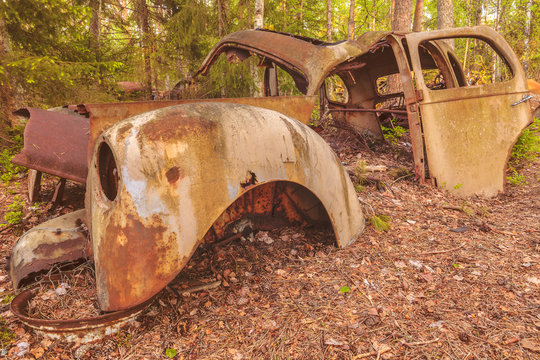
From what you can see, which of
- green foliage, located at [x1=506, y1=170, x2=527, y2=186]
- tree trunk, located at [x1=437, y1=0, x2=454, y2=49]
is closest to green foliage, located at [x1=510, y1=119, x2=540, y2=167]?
green foliage, located at [x1=506, y1=170, x2=527, y2=186]

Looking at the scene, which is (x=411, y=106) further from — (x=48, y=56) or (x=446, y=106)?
(x=48, y=56)

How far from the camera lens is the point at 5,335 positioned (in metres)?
1.72

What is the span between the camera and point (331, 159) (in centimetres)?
233

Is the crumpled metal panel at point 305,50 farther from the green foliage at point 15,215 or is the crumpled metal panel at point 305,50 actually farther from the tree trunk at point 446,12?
the tree trunk at point 446,12

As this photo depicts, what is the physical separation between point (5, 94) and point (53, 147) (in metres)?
4.44

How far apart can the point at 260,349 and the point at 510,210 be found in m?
3.53

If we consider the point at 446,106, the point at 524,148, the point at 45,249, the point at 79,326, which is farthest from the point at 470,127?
the point at 45,249

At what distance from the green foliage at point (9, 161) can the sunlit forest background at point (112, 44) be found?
2.32 feet

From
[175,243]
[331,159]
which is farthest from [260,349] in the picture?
[331,159]

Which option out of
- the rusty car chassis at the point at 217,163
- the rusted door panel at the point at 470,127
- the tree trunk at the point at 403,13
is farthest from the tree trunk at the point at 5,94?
the tree trunk at the point at 403,13

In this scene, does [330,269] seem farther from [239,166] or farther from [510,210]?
[510,210]

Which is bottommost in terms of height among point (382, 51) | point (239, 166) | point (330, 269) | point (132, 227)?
point (330, 269)

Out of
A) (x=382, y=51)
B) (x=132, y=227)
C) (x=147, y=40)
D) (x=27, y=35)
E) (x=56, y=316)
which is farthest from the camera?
(x=147, y=40)

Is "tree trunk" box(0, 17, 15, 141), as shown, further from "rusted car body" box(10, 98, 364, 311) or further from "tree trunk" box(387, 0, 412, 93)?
"tree trunk" box(387, 0, 412, 93)
